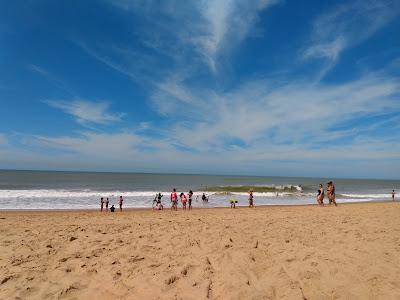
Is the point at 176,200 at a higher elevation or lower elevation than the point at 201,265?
higher

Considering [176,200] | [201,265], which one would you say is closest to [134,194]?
[176,200]

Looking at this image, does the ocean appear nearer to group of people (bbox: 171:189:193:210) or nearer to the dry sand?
group of people (bbox: 171:189:193:210)

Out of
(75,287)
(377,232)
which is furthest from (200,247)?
(377,232)

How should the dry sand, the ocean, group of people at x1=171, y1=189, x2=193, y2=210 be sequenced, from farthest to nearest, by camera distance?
the ocean → group of people at x1=171, y1=189, x2=193, y2=210 → the dry sand

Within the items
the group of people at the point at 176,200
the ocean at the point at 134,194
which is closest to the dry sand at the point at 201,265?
the group of people at the point at 176,200

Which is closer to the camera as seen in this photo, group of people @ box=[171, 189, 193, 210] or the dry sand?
the dry sand

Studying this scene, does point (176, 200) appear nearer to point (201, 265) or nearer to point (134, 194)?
point (201, 265)

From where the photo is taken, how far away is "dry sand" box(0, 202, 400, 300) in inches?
178

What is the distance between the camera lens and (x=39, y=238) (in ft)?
25.6

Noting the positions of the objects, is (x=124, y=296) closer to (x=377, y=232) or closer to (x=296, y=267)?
(x=296, y=267)

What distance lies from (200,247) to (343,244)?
3204 mm

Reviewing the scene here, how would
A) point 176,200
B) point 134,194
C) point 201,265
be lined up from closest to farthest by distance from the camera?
1. point 201,265
2. point 176,200
3. point 134,194

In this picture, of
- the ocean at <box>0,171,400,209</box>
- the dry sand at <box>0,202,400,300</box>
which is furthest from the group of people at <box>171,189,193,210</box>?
the dry sand at <box>0,202,400,300</box>

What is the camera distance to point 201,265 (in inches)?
217
